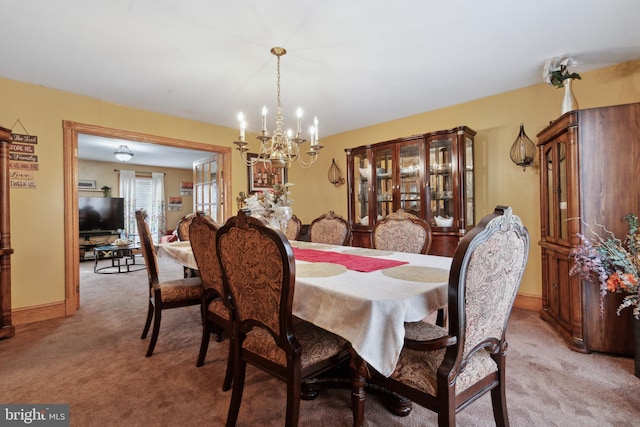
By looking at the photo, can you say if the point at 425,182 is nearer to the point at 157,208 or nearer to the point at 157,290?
the point at 157,290

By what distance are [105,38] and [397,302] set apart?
260 cm

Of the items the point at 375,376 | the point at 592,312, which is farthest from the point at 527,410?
the point at 592,312

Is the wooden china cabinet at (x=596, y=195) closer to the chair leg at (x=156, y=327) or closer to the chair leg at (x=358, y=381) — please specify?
the chair leg at (x=358, y=381)

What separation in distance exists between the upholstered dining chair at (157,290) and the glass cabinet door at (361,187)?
2322mm

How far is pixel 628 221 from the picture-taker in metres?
2.00

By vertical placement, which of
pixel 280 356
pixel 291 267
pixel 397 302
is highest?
pixel 291 267

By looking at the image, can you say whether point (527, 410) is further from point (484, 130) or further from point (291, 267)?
point (484, 130)

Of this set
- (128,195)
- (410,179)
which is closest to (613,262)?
(410,179)

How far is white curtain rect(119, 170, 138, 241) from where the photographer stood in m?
7.45

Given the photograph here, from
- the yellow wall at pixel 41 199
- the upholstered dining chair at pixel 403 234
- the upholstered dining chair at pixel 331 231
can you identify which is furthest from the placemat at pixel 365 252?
the yellow wall at pixel 41 199

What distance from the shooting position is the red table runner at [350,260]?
167cm

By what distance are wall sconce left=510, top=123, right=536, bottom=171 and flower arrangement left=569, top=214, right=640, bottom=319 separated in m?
1.12

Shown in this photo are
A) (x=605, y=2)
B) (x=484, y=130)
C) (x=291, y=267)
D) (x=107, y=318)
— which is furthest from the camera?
(x=484, y=130)

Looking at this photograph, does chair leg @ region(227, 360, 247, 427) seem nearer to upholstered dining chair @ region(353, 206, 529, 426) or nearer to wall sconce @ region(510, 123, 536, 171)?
upholstered dining chair @ region(353, 206, 529, 426)
